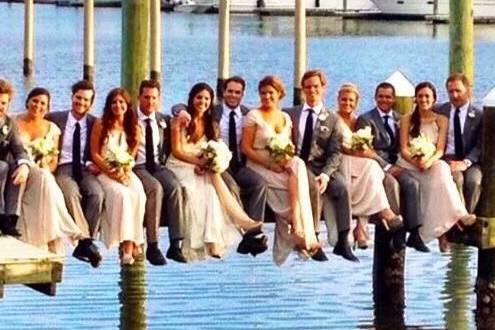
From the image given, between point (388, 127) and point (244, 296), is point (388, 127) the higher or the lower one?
the higher one

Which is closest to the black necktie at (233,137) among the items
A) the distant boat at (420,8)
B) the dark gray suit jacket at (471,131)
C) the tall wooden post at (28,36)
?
the dark gray suit jacket at (471,131)

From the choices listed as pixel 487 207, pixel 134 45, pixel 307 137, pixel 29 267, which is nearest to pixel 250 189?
pixel 307 137

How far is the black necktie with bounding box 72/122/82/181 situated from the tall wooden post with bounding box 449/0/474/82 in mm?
11200

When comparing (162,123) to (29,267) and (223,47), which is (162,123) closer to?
(29,267)

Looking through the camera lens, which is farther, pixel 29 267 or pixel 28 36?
pixel 28 36

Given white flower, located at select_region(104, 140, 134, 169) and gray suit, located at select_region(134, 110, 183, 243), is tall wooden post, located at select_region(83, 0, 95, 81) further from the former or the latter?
white flower, located at select_region(104, 140, 134, 169)

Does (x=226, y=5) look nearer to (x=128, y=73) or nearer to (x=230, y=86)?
(x=128, y=73)

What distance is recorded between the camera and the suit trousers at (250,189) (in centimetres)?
1609

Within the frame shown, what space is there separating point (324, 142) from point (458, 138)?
1.45 meters

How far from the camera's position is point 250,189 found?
16.1m

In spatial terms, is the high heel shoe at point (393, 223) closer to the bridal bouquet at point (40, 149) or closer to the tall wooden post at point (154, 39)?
the bridal bouquet at point (40, 149)

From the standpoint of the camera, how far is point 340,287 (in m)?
19.6

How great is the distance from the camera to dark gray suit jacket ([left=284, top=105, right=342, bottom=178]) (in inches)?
642

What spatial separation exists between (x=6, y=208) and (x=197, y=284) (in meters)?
4.98
